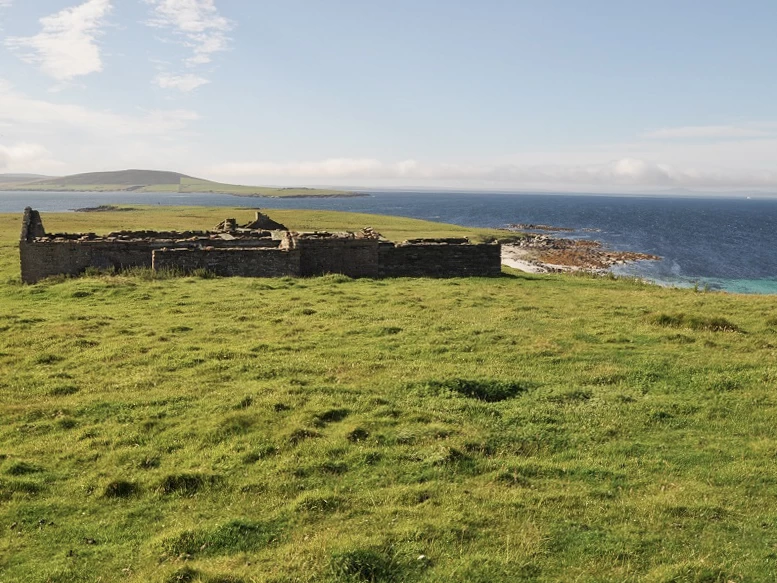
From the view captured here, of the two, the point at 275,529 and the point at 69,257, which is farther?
the point at 69,257

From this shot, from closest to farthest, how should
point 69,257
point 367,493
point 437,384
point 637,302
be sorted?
point 367,493 < point 437,384 < point 637,302 < point 69,257

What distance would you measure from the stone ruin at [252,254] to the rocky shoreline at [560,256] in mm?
18682

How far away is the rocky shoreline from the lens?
49625 mm

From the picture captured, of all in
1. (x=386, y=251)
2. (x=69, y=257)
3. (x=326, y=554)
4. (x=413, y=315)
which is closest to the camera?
(x=326, y=554)

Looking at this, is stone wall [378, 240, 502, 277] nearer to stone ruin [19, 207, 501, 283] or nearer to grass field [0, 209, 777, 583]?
stone ruin [19, 207, 501, 283]

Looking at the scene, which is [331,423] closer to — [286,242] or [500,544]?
[500,544]

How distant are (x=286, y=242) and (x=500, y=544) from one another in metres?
22.7

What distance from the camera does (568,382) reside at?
11812mm

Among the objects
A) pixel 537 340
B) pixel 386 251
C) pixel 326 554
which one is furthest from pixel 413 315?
pixel 326 554

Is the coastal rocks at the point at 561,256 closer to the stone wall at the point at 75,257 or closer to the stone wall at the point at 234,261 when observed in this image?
the stone wall at the point at 234,261

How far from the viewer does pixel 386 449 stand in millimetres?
8781

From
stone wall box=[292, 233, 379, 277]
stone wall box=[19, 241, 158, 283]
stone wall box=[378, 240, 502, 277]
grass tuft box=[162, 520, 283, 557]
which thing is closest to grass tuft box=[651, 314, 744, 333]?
stone wall box=[378, 240, 502, 277]

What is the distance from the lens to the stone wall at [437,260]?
89.8 feet

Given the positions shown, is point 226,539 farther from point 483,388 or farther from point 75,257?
point 75,257
